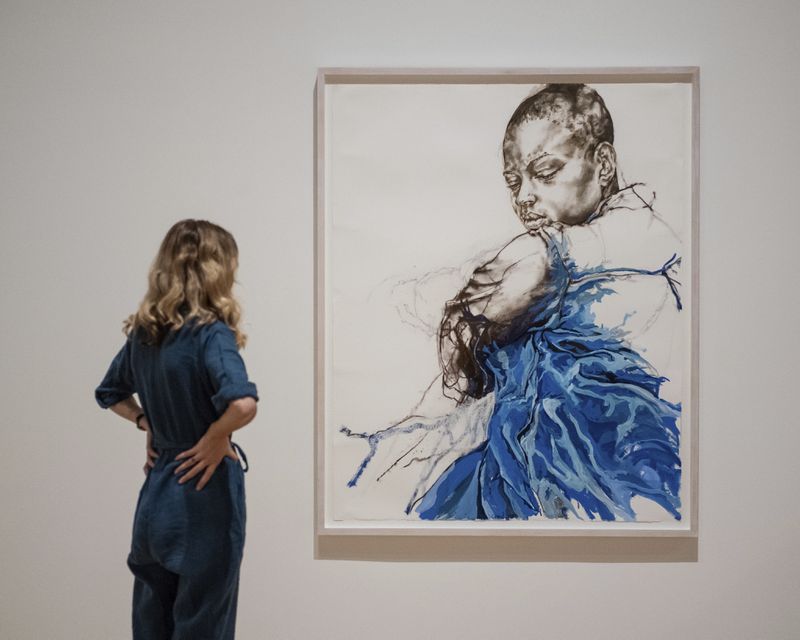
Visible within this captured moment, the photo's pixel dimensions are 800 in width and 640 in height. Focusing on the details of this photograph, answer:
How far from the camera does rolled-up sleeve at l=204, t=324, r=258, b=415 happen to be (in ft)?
4.51

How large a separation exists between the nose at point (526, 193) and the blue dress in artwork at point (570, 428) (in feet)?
0.47

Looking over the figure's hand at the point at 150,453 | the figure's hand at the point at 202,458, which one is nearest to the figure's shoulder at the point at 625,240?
the figure's hand at the point at 202,458

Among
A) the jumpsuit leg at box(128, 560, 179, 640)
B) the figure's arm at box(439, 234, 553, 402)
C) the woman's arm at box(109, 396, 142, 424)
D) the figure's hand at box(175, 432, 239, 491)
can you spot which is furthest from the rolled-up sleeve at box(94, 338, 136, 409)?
the figure's arm at box(439, 234, 553, 402)

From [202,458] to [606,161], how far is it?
1.36m

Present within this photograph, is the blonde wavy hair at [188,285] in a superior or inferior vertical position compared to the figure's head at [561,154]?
inferior

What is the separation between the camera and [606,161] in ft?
6.23

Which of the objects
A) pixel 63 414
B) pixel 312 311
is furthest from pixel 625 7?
pixel 63 414

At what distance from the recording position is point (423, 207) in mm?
1911

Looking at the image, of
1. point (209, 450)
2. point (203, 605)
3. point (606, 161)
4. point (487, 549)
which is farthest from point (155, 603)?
point (606, 161)

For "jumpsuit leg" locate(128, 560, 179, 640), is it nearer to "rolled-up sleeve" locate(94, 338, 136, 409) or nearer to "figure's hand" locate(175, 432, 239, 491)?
"figure's hand" locate(175, 432, 239, 491)

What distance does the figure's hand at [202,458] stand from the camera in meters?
1.45

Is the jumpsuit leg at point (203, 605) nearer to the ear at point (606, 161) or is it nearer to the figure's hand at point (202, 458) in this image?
the figure's hand at point (202, 458)

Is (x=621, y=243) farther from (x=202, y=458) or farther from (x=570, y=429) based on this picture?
(x=202, y=458)

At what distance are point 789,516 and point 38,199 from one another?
7.89 feet
